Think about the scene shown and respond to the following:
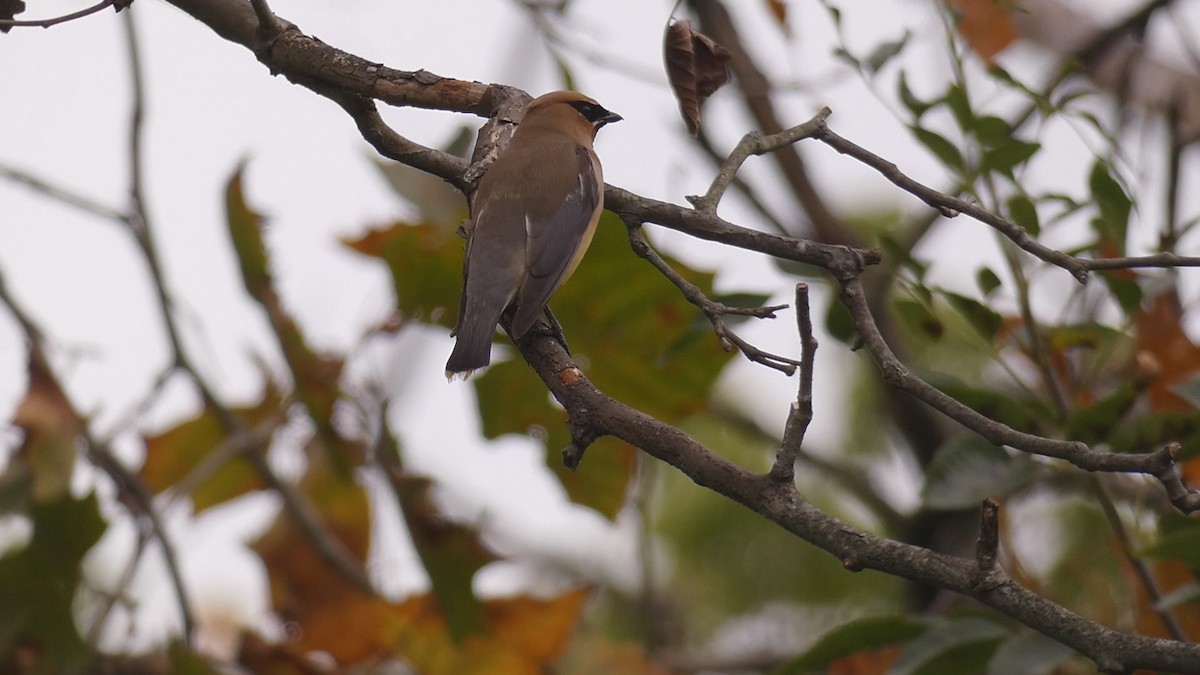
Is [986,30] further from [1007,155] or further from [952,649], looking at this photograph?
[952,649]

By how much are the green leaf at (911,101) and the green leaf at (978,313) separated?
0.46 m

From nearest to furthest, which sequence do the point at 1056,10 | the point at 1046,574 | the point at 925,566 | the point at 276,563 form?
the point at 925,566
the point at 276,563
the point at 1046,574
the point at 1056,10

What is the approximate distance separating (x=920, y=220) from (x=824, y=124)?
2.70m

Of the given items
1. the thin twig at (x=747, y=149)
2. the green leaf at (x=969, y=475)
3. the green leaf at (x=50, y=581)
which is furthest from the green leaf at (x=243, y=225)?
the green leaf at (x=969, y=475)

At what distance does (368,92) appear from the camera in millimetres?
2502

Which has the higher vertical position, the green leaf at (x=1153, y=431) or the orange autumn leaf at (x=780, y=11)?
the orange autumn leaf at (x=780, y=11)

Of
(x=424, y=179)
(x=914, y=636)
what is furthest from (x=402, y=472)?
(x=914, y=636)

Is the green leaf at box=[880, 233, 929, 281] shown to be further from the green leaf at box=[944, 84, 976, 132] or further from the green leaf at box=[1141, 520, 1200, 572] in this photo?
the green leaf at box=[1141, 520, 1200, 572]

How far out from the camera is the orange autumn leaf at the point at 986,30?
3719 mm

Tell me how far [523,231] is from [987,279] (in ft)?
3.86

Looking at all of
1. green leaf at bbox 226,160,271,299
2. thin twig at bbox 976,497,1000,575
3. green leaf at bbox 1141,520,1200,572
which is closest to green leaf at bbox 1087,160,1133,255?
green leaf at bbox 1141,520,1200,572

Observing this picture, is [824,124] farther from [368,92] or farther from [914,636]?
[914,636]

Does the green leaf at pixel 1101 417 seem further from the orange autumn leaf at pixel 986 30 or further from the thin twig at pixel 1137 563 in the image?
the orange autumn leaf at pixel 986 30

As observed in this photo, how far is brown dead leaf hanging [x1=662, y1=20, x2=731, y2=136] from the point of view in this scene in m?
2.64
